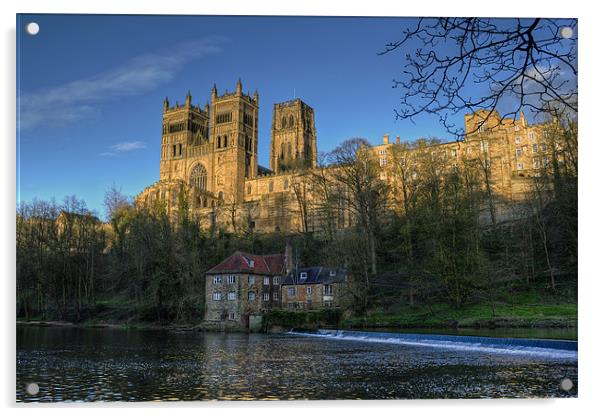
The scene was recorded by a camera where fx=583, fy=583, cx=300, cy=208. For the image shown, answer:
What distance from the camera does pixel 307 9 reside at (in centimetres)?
1022

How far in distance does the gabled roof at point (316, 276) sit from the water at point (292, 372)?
967 centimetres

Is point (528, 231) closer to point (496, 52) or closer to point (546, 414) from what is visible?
point (546, 414)

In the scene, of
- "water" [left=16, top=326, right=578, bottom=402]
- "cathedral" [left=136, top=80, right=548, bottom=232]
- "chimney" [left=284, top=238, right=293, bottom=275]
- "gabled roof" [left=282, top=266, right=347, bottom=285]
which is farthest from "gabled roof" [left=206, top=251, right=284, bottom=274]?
"cathedral" [left=136, top=80, right=548, bottom=232]

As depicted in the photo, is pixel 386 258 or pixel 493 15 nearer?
pixel 493 15

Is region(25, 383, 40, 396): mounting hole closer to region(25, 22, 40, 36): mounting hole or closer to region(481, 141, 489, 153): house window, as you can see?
region(25, 22, 40, 36): mounting hole

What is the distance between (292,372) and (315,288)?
1651 centimetres

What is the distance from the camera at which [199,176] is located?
7906 centimetres

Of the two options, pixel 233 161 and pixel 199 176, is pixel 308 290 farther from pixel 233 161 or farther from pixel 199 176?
pixel 199 176

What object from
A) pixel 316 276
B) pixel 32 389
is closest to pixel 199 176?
pixel 316 276

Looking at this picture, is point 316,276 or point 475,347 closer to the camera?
point 475,347

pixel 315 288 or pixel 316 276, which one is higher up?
pixel 316 276

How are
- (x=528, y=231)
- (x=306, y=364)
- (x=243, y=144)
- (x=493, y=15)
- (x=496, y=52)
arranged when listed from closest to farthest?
(x=496, y=52)
(x=493, y=15)
(x=306, y=364)
(x=528, y=231)
(x=243, y=144)
